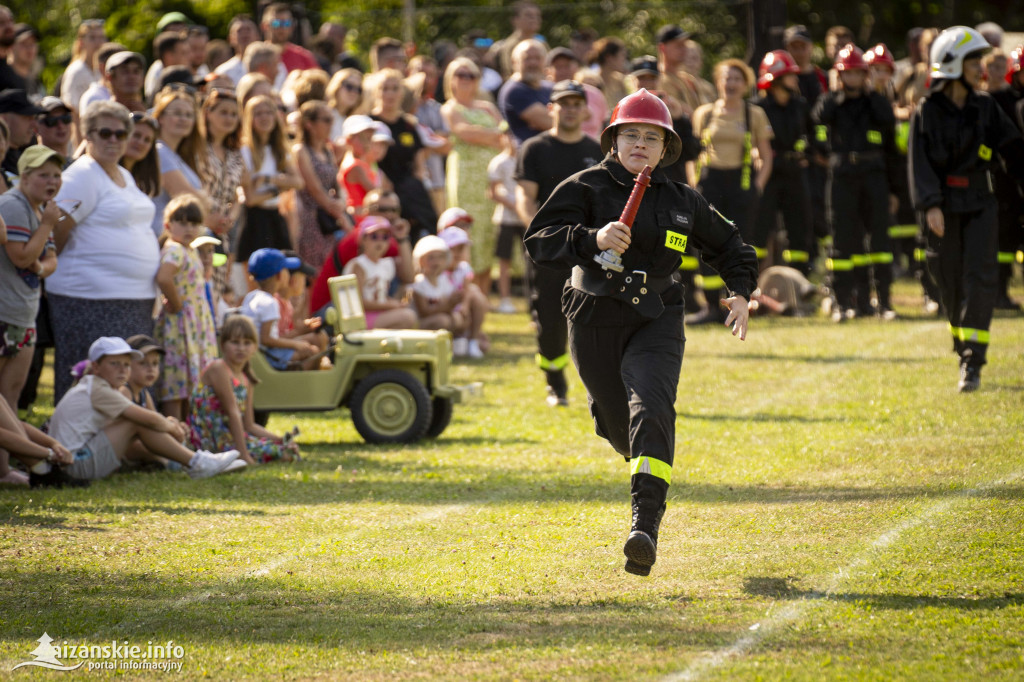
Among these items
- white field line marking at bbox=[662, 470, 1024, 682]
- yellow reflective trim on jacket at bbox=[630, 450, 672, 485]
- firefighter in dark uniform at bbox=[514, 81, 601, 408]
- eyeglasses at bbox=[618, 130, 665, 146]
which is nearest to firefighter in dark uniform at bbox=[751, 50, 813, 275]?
firefighter in dark uniform at bbox=[514, 81, 601, 408]

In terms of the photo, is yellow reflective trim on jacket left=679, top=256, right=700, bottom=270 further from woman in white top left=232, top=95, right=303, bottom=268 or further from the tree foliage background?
woman in white top left=232, top=95, right=303, bottom=268

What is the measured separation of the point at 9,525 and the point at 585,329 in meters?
3.23

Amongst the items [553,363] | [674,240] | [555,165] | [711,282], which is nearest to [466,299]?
[553,363]

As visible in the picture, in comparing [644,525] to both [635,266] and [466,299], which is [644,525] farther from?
[466,299]

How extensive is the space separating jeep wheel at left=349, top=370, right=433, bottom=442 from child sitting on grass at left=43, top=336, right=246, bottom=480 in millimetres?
1775

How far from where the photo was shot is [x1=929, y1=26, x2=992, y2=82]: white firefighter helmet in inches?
432

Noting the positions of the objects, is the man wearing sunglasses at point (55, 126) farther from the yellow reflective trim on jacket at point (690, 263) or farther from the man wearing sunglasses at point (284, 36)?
the yellow reflective trim on jacket at point (690, 263)

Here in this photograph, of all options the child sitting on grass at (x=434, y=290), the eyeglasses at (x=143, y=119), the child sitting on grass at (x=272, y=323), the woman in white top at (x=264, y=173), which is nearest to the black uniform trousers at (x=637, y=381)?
the child sitting on grass at (x=272, y=323)

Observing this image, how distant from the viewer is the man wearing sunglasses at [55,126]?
33.9ft

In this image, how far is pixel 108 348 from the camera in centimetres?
867

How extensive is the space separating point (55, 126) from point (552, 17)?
13048mm

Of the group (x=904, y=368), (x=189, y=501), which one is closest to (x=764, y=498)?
(x=189, y=501)

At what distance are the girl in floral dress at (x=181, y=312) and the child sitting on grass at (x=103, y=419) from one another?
865 mm

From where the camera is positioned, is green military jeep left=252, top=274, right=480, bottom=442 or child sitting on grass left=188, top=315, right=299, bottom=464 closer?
child sitting on grass left=188, top=315, right=299, bottom=464
